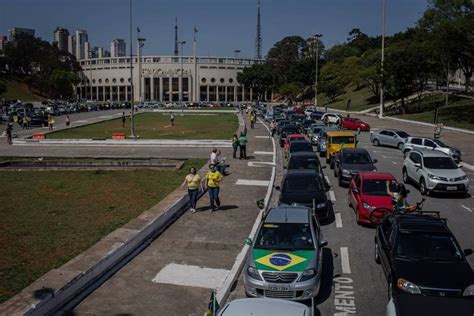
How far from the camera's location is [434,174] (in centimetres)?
2103

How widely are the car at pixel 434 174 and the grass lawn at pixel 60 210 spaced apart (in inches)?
405

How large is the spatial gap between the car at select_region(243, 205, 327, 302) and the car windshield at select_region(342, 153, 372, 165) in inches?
465

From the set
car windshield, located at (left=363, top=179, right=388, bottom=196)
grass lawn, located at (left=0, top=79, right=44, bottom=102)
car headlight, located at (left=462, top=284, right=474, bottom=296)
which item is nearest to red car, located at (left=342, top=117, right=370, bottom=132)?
car windshield, located at (left=363, top=179, right=388, bottom=196)

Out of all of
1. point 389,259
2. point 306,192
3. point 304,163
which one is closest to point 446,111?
point 304,163

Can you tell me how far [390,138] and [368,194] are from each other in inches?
905

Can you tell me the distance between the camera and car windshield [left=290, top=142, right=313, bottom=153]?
94.2 feet

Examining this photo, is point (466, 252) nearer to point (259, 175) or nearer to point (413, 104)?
point (259, 175)

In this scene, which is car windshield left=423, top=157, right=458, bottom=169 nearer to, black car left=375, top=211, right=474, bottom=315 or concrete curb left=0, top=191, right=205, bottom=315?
black car left=375, top=211, right=474, bottom=315

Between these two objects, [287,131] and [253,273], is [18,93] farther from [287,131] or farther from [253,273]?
[253,273]

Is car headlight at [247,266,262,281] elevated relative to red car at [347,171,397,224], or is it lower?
lower

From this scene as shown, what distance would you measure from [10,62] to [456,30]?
494 ft

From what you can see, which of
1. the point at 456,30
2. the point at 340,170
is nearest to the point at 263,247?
the point at 340,170

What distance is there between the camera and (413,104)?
7581 centimetres

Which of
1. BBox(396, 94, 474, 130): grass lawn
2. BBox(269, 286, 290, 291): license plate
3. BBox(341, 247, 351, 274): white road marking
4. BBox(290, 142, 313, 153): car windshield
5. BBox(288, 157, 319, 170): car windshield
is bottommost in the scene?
BBox(341, 247, 351, 274): white road marking
